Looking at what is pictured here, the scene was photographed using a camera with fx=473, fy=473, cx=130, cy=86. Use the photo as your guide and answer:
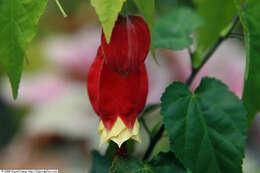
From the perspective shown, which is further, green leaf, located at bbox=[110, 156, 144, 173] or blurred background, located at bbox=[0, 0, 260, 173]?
blurred background, located at bbox=[0, 0, 260, 173]

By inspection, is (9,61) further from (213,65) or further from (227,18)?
(213,65)

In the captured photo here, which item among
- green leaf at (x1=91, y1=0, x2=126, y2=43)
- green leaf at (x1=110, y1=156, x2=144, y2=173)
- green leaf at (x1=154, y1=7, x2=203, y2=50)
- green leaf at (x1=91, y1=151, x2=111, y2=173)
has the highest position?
green leaf at (x1=91, y1=0, x2=126, y2=43)

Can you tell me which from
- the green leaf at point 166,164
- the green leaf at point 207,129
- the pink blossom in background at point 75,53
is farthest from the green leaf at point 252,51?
the pink blossom in background at point 75,53

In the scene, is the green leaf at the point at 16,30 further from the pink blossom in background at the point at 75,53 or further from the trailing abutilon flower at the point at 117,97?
the pink blossom in background at the point at 75,53

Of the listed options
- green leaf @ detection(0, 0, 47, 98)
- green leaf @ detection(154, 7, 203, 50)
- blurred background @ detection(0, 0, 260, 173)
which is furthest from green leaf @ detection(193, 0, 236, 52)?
blurred background @ detection(0, 0, 260, 173)

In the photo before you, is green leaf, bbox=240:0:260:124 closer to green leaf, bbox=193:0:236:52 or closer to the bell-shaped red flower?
the bell-shaped red flower

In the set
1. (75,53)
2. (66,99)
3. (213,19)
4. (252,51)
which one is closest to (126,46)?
(252,51)
